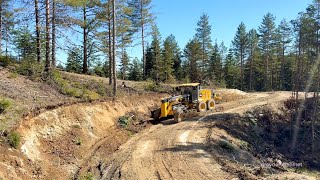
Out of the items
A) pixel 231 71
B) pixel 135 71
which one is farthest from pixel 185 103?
pixel 231 71

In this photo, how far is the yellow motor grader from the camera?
73.8 feet

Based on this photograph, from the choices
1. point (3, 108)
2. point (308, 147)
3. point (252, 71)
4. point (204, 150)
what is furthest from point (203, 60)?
point (3, 108)

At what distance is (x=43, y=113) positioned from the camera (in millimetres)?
14641

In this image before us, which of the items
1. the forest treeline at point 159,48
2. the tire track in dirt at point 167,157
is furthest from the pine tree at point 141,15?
the tire track in dirt at point 167,157

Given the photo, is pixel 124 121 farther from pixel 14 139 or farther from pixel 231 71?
pixel 231 71

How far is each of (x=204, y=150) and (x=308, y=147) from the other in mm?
14758

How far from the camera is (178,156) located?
1438cm

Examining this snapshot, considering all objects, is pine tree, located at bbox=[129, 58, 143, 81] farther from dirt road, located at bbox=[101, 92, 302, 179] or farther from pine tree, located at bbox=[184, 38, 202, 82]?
dirt road, located at bbox=[101, 92, 302, 179]

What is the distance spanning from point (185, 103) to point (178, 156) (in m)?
9.62

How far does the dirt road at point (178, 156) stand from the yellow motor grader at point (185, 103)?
56.3 inches

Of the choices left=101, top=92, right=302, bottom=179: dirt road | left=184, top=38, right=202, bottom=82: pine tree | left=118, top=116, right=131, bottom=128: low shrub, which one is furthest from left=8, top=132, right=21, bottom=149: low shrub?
left=184, top=38, right=202, bottom=82: pine tree

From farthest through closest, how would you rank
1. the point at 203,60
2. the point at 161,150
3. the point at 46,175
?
1. the point at 203,60
2. the point at 161,150
3. the point at 46,175

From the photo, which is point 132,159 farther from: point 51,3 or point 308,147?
point 308,147

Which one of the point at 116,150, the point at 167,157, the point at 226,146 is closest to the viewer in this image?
the point at 167,157
